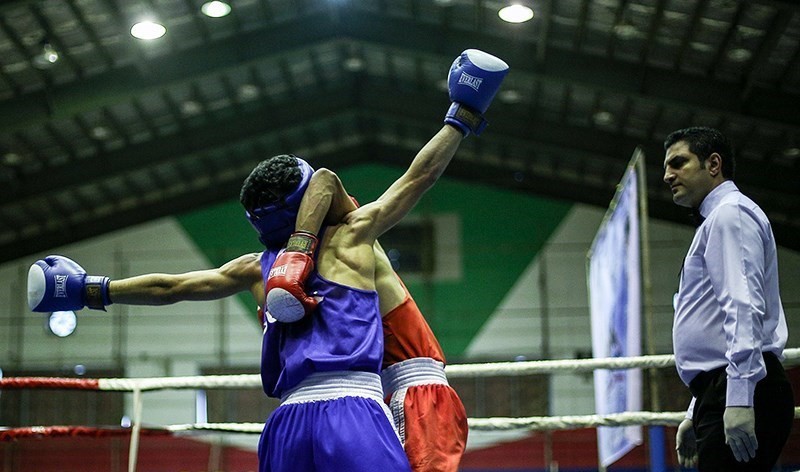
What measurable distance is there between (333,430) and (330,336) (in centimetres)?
23

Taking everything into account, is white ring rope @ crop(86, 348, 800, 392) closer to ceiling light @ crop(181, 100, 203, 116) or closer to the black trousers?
the black trousers

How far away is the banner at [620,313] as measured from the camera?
506cm

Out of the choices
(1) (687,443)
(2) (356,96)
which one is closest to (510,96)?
(2) (356,96)

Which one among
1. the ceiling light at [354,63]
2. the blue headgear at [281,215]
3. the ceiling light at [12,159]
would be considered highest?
the ceiling light at [354,63]

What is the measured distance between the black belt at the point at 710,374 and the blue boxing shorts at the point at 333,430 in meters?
0.77

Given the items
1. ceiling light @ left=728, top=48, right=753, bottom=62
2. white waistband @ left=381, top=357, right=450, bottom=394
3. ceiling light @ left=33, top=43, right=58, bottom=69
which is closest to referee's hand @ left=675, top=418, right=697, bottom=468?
white waistband @ left=381, top=357, right=450, bottom=394

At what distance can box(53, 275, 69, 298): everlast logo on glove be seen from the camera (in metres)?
2.76

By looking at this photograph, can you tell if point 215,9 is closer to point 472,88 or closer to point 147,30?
point 147,30

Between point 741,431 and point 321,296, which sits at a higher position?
point 321,296

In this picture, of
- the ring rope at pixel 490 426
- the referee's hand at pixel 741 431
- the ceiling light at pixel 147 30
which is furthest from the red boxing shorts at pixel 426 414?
the ceiling light at pixel 147 30

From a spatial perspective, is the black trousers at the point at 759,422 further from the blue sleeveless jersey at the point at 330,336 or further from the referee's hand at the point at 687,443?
the blue sleeveless jersey at the point at 330,336

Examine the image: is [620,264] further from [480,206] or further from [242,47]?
[480,206]

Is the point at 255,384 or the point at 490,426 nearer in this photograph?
the point at 490,426

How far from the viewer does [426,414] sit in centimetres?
276
